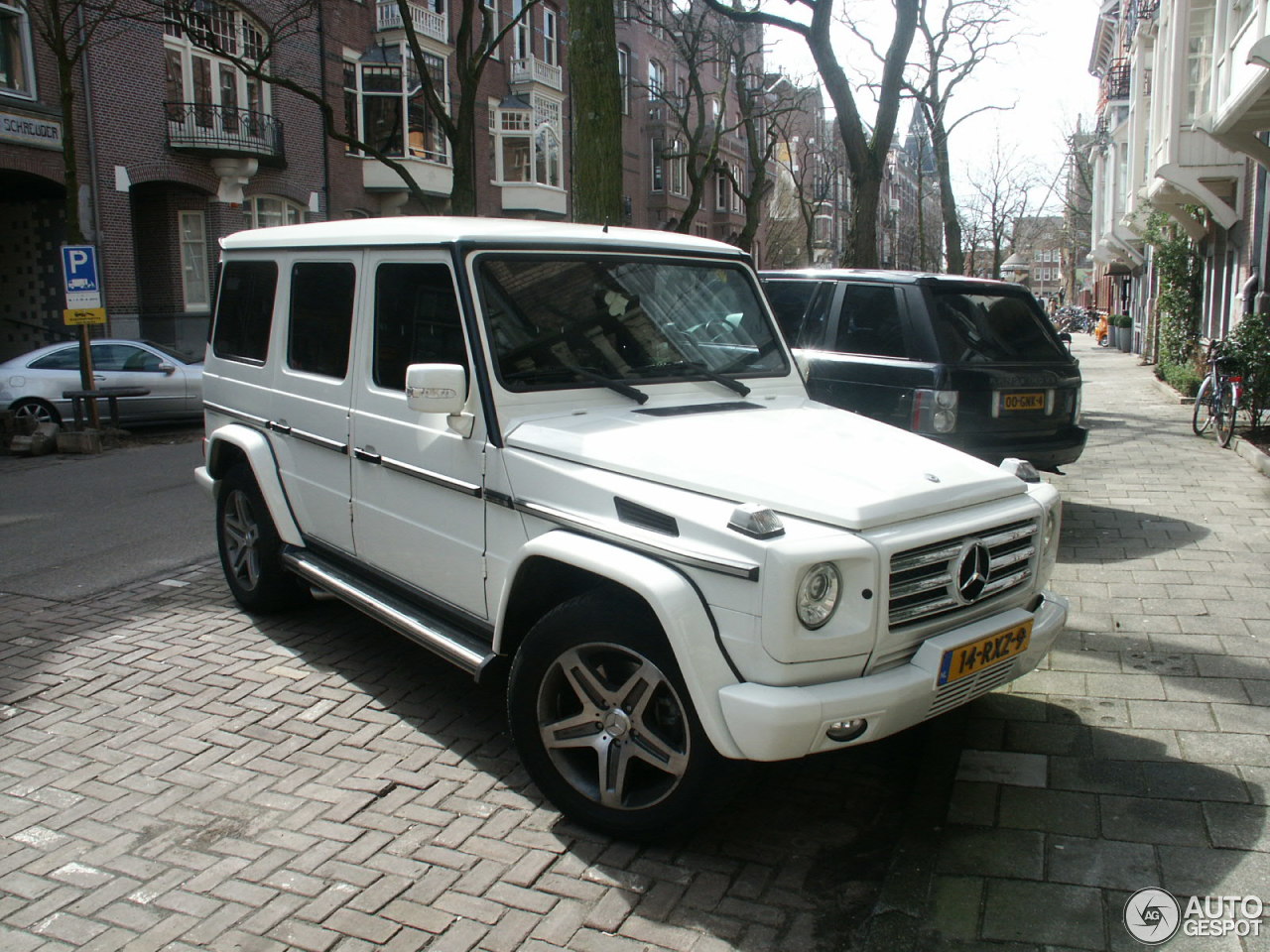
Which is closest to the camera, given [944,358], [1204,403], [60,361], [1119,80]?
[944,358]

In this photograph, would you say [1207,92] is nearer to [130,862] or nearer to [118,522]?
[118,522]

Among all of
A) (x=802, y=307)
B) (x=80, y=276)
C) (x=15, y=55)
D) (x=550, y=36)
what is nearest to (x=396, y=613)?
(x=802, y=307)

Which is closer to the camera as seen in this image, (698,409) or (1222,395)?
(698,409)

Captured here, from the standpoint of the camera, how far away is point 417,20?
2956 centimetres

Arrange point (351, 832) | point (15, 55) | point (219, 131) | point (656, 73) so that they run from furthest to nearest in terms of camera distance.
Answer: point (656, 73) → point (219, 131) → point (15, 55) → point (351, 832)

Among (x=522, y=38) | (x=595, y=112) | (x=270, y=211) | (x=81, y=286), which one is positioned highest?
(x=522, y=38)

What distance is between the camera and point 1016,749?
163 inches

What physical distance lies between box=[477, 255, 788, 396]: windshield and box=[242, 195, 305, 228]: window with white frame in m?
22.9

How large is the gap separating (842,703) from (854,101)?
1522 cm

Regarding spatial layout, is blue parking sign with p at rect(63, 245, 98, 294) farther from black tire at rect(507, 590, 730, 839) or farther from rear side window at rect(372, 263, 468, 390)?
black tire at rect(507, 590, 730, 839)

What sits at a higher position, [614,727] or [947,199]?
[947,199]

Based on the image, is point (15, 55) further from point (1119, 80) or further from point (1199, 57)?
point (1119, 80)

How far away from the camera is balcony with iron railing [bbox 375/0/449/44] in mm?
29047

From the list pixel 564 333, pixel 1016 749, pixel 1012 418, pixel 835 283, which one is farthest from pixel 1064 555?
pixel 564 333
